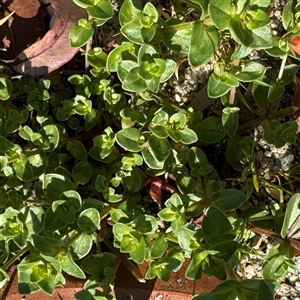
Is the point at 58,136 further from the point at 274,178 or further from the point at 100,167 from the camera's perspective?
the point at 274,178

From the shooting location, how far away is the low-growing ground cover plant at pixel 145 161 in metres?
1.33

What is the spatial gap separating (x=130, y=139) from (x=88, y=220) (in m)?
0.26

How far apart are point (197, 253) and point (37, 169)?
1.65 ft

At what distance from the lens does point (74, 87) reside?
1.87 metres

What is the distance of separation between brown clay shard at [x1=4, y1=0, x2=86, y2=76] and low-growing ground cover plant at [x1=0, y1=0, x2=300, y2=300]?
2.2 inches

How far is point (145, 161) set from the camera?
4.84 feet

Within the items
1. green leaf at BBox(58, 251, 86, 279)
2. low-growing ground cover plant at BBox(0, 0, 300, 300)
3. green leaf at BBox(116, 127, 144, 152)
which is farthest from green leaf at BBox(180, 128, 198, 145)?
green leaf at BBox(58, 251, 86, 279)

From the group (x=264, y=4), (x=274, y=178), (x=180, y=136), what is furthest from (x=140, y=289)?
(x=264, y=4)

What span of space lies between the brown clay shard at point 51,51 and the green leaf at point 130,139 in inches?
16.1

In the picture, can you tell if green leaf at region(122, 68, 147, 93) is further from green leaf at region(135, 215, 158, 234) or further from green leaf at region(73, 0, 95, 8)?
green leaf at region(135, 215, 158, 234)

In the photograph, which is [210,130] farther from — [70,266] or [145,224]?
[70,266]

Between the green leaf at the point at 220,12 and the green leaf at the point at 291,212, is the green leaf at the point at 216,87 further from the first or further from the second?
the green leaf at the point at 291,212

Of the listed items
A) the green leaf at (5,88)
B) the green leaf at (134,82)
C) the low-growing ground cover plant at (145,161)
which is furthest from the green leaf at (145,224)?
the green leaf at (5,88)

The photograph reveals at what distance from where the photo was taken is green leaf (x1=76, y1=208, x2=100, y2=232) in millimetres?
1374
